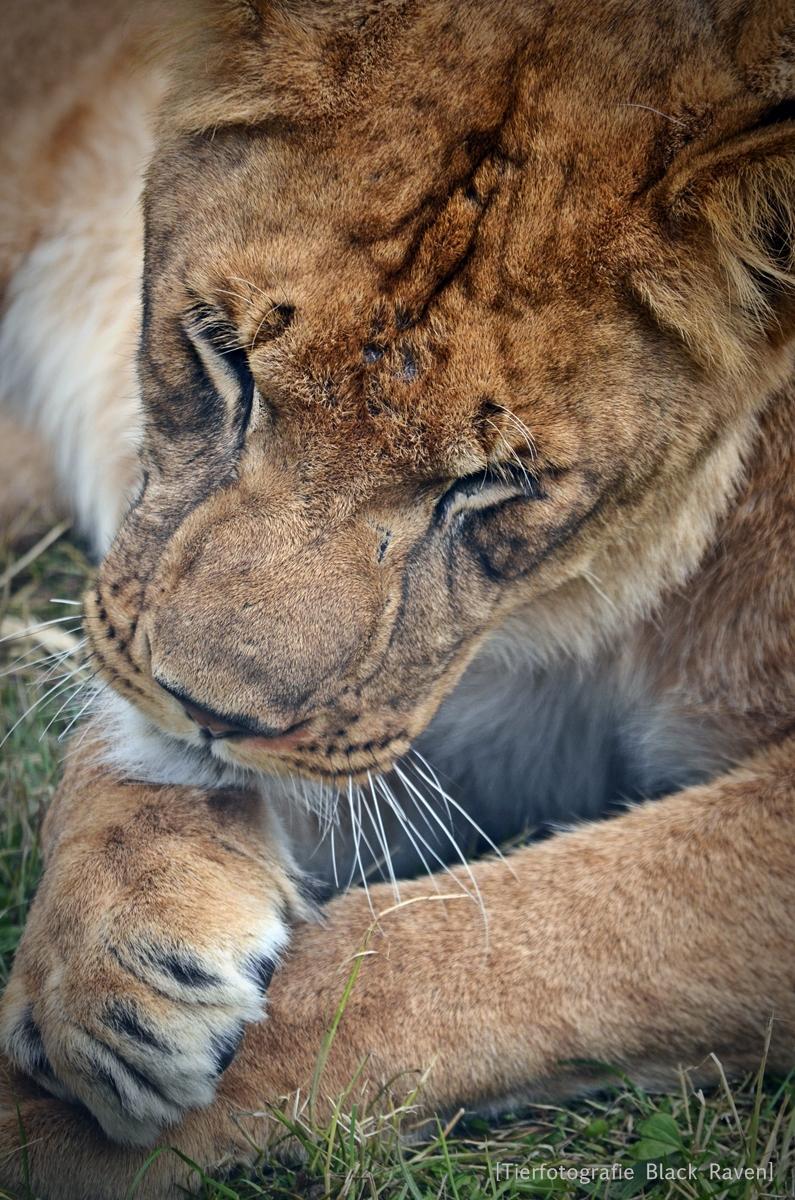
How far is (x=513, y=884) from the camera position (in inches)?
88.3

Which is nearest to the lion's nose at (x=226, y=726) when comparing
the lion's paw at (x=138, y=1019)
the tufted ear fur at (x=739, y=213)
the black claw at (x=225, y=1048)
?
the lion's paw at (x=138, y=1019)

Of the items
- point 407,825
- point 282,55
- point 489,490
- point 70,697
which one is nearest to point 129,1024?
point 407,825

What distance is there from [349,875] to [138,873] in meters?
0.48

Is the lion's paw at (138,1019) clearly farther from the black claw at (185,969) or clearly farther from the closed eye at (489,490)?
the closed eye at (489,490)

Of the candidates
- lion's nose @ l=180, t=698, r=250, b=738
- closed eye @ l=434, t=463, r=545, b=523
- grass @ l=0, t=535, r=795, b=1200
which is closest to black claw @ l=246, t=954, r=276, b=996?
grass @ l=0, t=535, r=795, b=1200

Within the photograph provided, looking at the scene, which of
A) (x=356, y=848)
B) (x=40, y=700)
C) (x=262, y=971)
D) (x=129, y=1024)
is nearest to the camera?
(x=129, y=1024)

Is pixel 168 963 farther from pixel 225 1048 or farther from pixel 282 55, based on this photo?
pixel 282 55

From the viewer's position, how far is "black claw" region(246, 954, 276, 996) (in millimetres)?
2082

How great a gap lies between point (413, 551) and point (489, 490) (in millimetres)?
147

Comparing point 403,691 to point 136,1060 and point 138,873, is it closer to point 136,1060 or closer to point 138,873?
point 138,873

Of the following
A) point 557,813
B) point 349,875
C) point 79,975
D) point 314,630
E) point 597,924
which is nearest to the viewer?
point 314,630

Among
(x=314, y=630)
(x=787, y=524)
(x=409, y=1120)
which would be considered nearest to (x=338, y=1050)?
(x=409, y=1120)

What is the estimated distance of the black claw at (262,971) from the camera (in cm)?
208

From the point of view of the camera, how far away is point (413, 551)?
1974 mm
